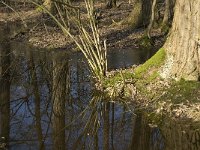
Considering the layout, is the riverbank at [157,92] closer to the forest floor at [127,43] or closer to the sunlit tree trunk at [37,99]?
the forest floor at [127,43]

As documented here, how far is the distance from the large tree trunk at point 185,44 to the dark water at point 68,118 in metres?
1.77

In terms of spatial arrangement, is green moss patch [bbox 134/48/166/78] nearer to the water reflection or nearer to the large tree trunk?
the large tree trunk

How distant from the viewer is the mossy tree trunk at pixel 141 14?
22.3m

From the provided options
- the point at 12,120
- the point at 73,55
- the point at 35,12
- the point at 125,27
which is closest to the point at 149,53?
the point at 73,55

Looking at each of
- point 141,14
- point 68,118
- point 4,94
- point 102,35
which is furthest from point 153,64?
point 141,14

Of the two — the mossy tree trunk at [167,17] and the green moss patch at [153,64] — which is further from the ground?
the mossy tree trunk at [167,17]

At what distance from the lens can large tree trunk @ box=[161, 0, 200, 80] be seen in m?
10.6

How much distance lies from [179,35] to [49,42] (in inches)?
405

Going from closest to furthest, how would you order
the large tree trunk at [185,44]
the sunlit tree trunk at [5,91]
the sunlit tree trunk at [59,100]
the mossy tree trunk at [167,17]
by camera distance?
the sunlit tree trunk at [59,100] → the sunlit tree trunk at [5,91] → the large tree trunk at [185,44] → the mossy tree trunk at [167,17]

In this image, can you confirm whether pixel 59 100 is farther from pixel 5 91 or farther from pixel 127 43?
pixel 127 43

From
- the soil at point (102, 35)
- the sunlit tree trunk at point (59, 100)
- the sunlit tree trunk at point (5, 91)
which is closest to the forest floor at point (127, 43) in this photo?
the soil at point (102, 35)

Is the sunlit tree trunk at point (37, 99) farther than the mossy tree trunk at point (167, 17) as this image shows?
No

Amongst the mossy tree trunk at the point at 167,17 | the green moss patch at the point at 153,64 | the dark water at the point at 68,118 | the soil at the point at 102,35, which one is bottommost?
the dark water at the point at 68,118

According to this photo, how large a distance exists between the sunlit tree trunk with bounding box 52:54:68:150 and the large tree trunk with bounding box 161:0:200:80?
A: 2.90 m
